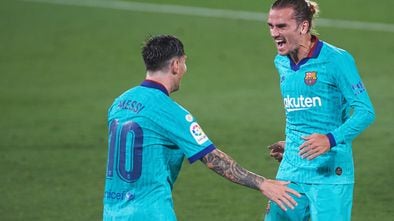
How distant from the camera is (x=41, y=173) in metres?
13.0

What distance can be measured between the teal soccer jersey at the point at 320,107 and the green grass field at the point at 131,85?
330 centimetres

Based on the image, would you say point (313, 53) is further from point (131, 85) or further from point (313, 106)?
point (131, 85)

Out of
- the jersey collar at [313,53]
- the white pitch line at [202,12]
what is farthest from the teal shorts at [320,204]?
the white pitch line at [202,12]

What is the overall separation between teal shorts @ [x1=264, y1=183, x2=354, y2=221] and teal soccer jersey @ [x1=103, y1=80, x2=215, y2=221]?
1.05 metres

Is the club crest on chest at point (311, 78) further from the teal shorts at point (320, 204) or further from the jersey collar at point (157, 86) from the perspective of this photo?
the jersey collar at point (157, 86)

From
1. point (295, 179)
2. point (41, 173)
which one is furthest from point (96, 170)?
point (295, 179)

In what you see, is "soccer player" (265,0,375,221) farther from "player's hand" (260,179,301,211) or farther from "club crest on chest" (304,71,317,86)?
"player's hand" (260,179,301,211)

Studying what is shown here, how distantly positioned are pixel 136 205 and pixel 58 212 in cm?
441

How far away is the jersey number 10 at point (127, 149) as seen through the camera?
23.3 feet

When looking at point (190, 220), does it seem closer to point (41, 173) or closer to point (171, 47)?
point (41, 173)

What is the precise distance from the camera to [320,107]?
786 centimetres

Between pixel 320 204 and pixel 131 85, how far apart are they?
10.5m

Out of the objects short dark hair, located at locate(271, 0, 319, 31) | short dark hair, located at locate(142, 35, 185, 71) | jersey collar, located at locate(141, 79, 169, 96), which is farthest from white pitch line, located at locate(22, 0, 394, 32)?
jersey collar, located at locate(141, 79, 169, 96)

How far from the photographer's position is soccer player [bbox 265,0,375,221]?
7.76m
